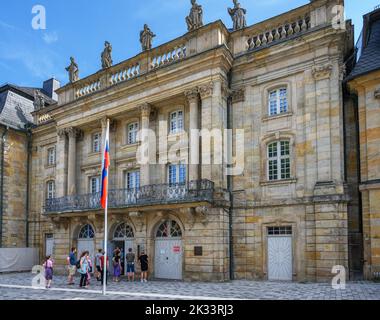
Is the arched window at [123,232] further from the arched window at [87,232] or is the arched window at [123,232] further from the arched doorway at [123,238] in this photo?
the arched window at [87,232]

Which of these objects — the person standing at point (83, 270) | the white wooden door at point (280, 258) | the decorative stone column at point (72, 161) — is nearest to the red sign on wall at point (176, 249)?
the white wooden door at point (280, 258)

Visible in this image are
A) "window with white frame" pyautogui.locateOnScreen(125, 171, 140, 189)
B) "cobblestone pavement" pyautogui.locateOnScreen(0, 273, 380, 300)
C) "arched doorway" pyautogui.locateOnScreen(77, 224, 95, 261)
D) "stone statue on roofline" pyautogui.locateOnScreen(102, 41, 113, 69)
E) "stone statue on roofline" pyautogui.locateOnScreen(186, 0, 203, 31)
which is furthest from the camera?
"stone statue on roofline" pyautogui.locateOnScreen(102, 41, 113, 69)

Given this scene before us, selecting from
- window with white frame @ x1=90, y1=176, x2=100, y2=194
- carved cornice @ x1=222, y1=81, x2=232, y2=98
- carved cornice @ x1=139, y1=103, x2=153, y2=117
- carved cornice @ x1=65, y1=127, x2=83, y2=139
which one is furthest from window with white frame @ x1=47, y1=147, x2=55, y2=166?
carved cornice @ x1=222, y1=81, x2=232, y2=98

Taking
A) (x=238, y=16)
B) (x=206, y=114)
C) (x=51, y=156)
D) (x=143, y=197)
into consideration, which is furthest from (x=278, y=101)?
(x=51, y=156)

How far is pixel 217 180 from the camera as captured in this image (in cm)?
1786

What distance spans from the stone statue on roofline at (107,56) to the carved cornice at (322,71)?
452 inches

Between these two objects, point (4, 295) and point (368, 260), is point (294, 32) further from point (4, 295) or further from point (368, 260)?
point (4, 295)

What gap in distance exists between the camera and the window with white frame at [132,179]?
2181 centimetres

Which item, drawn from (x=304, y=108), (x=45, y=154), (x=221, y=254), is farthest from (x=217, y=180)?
(x=45, y=154)

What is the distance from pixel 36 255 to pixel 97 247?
7587mm

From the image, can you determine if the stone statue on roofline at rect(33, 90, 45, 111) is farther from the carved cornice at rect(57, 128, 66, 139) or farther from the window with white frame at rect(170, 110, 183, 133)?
the window with white frame at rect(170, 110, 183, 133)

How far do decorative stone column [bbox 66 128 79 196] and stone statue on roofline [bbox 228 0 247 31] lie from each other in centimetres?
1108

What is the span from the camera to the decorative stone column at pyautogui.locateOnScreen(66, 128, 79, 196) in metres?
23.6

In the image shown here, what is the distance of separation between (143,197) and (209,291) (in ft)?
21.1
